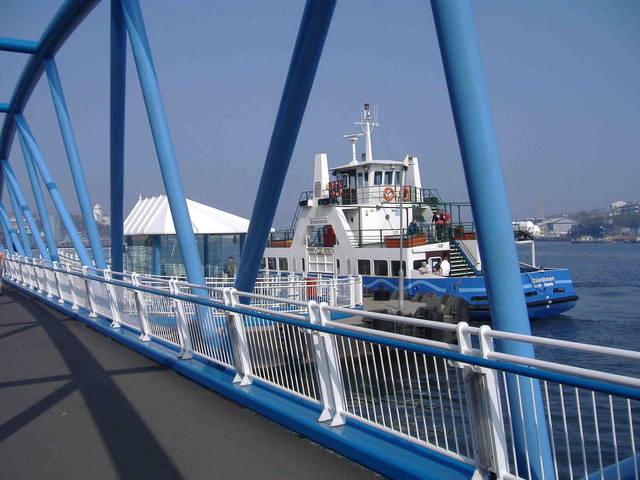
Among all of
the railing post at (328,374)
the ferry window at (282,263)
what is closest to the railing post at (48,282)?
the railing post at (328,374)

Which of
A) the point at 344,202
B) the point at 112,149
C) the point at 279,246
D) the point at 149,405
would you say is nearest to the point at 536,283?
the point at 344,202

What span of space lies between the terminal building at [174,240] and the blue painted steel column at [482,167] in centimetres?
1620

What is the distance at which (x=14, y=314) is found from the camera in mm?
14148

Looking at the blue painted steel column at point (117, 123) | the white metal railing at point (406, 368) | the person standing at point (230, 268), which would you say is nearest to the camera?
the white metal railing at point (406, 368)

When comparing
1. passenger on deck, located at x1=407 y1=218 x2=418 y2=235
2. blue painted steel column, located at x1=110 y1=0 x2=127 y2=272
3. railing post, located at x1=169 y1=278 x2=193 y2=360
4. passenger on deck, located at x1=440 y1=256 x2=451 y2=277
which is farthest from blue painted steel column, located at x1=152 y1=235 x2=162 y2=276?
railing post, located at x1=169 y1=278 x2=193 y2=360

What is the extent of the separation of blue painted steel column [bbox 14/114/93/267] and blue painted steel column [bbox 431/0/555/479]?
16123 mm

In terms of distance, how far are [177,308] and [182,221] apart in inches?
88.7

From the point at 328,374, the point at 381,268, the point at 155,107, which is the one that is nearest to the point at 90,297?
the point at 155,107

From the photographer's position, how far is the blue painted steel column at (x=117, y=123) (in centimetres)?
1151

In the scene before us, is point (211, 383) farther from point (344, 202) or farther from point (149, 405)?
point (344, 202)

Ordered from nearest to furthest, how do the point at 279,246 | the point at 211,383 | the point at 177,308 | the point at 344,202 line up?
1. the point at 211,383
2. the point at 177,308
3. the point at 344,202
4. the point at 279,246

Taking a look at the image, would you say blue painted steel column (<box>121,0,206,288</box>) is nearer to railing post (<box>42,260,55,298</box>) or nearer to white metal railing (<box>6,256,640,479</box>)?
white metal railing (<box>6,256,640,479</box>)

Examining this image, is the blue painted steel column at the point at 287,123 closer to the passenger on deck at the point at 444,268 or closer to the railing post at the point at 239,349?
the railing post at the point at 239,349

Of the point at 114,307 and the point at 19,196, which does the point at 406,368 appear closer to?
the point at 114,307
